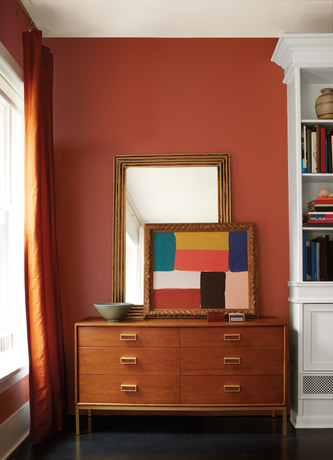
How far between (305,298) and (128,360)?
1.33 meters

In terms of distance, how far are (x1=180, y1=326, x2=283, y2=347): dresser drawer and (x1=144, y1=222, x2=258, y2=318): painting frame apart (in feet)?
1.09

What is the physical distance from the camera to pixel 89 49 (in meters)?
3.67

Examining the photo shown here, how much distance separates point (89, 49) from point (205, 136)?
1163 mm

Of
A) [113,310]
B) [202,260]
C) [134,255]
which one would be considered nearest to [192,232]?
[202,260]

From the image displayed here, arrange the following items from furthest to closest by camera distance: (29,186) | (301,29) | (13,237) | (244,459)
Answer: (301,29) < (13,237) < (29,186) < (244,459)

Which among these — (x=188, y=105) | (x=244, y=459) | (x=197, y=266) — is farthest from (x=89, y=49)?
(x=244, y=459)

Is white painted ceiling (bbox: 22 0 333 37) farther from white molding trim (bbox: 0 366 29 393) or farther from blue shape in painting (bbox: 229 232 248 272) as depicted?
white molding trim (bbox: 0 366 29 393)

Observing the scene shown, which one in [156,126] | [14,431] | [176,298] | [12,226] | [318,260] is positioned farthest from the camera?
[156,126]

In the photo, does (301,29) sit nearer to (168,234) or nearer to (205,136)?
(205,136)

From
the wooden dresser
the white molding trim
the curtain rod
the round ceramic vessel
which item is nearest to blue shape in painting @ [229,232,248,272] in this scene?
the wooden dresser

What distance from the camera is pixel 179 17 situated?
3.39m

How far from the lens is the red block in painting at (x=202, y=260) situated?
353 centimetres

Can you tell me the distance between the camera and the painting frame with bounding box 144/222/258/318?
3467mm

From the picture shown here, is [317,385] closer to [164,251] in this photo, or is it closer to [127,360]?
[127,360]
